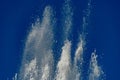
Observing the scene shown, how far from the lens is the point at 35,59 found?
3024 inches

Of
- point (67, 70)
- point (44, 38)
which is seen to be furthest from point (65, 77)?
point (44, 38)

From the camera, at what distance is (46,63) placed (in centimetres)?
7625

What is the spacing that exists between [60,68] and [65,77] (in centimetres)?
182

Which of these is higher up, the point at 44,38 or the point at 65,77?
the point at 44,38

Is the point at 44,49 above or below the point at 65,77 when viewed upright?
above

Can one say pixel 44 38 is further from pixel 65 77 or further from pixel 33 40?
pixel 65 77

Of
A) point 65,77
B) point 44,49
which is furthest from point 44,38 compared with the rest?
point 65,77

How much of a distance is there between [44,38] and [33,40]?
55.5 inches

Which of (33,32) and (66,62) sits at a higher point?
(33,32)

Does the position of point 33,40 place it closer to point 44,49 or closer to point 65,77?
point 44,49

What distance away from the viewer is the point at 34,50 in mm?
77500

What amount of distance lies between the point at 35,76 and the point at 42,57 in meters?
2.78

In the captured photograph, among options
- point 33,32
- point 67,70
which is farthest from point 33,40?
point 67,70

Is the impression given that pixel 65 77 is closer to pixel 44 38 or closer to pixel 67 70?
pixel 67 70
